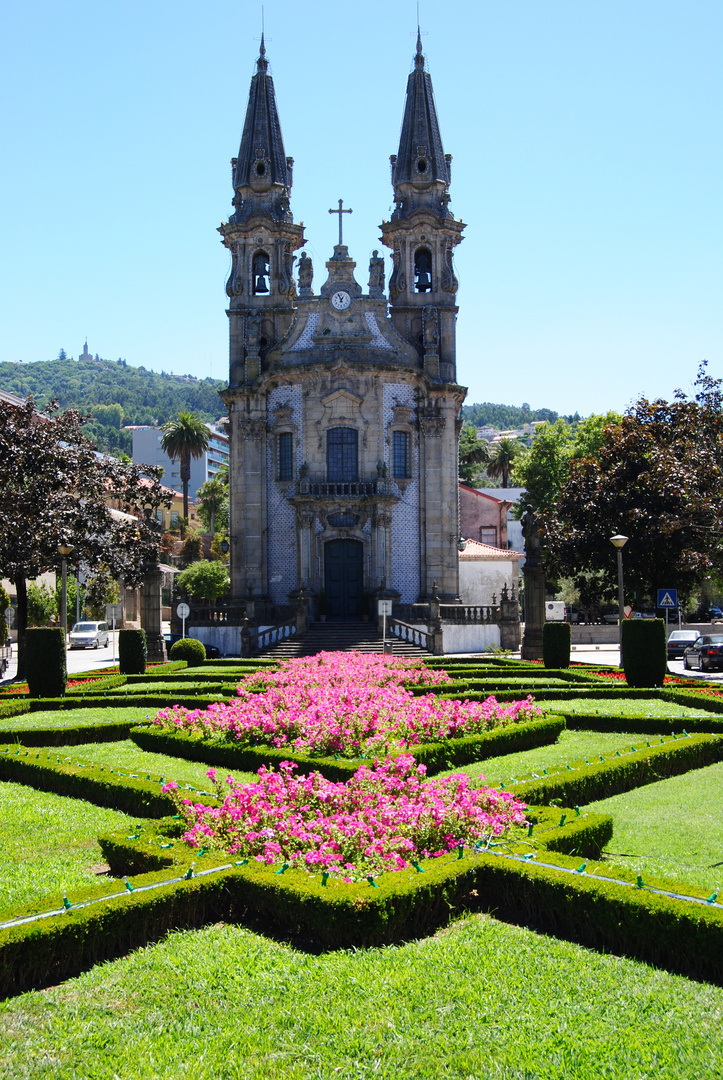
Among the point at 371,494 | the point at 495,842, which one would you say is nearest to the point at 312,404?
the point at 371,494

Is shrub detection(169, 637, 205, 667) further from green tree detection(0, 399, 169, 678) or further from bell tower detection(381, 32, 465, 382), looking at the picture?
bell tower detection(381, 32, 465, 382)

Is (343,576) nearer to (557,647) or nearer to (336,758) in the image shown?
(557,647)

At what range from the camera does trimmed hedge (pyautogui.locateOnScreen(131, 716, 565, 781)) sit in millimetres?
13398

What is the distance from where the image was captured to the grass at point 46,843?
8797 millimetres

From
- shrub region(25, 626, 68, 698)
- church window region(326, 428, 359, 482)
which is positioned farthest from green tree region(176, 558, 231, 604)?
shrub region(25, 626, 68, 698)

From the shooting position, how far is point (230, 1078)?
5520 millimetres

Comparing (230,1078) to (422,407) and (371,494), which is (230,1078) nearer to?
(371,494)

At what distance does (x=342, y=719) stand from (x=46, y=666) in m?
10.6

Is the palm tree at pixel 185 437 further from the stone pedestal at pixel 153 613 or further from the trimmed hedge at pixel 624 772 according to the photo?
the trimmed hedge at pixel 624 772

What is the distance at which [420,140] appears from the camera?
47125mm

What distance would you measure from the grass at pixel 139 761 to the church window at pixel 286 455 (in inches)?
1101

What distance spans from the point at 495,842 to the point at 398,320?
39.6 meters

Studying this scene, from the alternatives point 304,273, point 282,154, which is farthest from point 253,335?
point 282,154

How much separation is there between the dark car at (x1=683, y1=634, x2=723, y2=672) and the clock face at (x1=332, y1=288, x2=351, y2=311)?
20.9 metres
